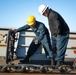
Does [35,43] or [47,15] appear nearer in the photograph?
[47,15]

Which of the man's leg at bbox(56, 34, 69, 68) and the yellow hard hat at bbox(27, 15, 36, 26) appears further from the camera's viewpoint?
the yellow hard hat at bbox(27, 15, 36, 26)

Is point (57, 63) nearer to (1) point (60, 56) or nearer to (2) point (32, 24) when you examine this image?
(1) point (60, 56)

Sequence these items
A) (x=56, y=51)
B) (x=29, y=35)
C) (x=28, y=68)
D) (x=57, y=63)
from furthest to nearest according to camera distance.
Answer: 1. (x=29, y=35)
2. (x=56, y=51)
3. (x=57, y=63)
4. (x=28, y=68)

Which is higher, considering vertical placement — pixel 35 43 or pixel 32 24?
pixel 32 24

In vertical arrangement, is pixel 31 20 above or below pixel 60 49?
above

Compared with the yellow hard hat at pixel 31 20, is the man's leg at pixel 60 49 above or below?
below

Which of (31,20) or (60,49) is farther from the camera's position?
(31,20)

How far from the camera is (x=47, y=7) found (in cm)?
684

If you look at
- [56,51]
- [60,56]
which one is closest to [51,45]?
[56,51]

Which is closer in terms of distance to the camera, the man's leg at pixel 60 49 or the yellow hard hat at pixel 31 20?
the man's leg at pixel 60 49

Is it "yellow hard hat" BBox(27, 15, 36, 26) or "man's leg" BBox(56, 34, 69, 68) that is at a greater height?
"yellow hard hat" BBox(27, 15, 36, 26)

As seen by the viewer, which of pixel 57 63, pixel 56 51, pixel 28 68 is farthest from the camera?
pixel 56 51

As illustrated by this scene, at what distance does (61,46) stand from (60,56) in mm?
274

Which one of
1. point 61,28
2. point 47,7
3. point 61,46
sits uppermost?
point 47,7
